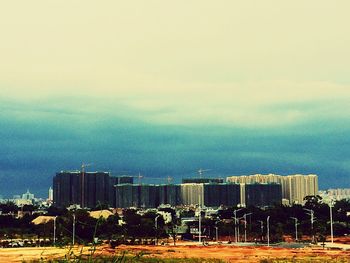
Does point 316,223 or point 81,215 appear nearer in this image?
point 81,215

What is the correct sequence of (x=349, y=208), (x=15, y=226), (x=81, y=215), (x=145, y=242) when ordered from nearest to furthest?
(x=145, y=242) < (x=81, y=215) < (x=15, y=226) < (x=349, y=208)

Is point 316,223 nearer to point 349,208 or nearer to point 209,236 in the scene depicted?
point 209,236

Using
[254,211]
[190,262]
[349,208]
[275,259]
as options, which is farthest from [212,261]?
[349,208]

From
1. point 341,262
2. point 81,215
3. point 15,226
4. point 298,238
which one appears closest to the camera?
point 341,262

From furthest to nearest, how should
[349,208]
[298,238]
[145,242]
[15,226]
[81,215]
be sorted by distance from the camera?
[349,208]
[15,226]
[298,238]
[81,215]
[145,242]

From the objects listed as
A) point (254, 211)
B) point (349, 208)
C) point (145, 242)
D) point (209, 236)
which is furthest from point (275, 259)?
point (349, 208)

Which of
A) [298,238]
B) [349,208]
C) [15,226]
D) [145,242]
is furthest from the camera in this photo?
[349,208]

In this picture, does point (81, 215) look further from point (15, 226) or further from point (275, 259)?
point (275, 259)

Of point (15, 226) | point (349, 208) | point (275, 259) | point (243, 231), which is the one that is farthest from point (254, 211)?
point (275, 259)

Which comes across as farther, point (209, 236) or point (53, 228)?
point (209, 236)
